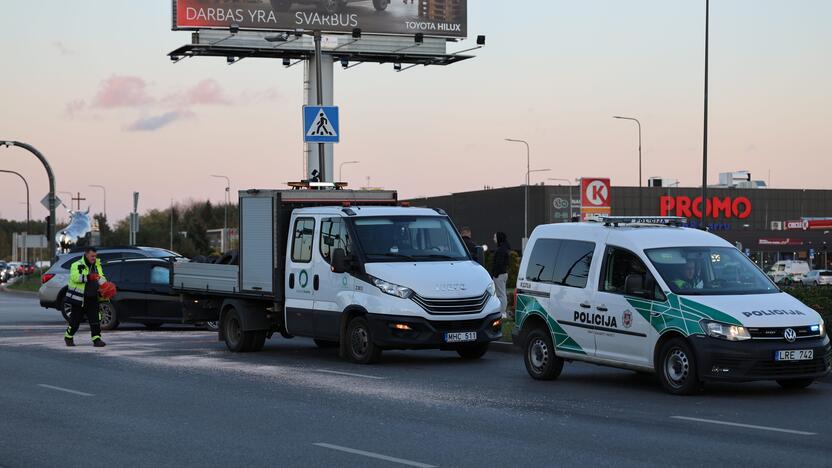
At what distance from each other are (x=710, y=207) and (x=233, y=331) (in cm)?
9717

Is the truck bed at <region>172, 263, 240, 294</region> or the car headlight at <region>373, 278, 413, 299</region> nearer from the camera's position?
the car headlight at <region>373, 278, 413, 299</region>

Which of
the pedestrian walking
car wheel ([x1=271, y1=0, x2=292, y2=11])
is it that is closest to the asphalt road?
the pedestrian walking

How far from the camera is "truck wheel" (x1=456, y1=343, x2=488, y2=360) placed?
20.1m

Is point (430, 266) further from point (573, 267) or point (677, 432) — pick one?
point (677, 432)

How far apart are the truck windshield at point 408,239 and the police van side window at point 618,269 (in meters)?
4.23

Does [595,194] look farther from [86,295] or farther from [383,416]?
[383,416]

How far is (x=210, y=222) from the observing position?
158000 mm

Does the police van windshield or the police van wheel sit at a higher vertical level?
the police van windshield

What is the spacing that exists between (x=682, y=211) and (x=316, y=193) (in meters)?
97.5

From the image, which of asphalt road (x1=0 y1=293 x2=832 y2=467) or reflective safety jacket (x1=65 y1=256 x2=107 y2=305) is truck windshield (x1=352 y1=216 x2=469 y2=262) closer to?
asphalt road (x1=0 y1=293 x2=832 y2=467)

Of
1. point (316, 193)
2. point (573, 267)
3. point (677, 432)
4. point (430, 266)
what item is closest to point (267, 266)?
point (316, 193)

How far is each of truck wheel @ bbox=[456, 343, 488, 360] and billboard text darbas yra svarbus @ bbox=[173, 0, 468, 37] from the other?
32035 millimetres

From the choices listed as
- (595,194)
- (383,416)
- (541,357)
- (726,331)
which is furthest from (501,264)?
(383,416)

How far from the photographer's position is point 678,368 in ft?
48.7
